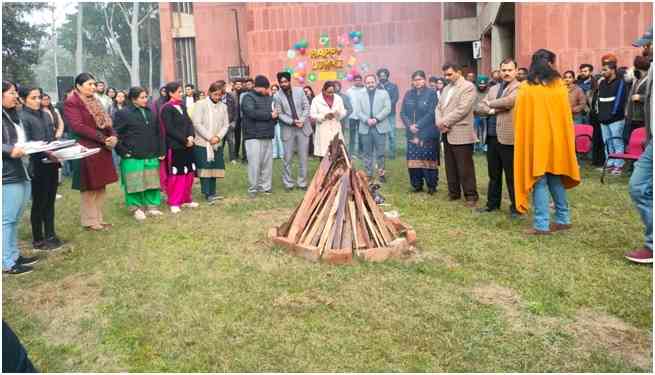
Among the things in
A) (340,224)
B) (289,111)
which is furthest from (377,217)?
(289,111)

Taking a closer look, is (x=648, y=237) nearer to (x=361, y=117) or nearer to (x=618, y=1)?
(x=361, y=117)

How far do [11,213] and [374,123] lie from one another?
5.31 metres

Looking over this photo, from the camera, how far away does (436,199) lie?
7.80 meters

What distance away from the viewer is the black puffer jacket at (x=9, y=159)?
4871 millimetres

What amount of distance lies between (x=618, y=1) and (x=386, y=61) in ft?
31.5

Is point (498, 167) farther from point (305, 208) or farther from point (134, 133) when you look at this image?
point (134, 133)

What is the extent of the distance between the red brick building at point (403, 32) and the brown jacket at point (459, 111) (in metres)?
5.16

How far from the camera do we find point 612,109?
9031mm

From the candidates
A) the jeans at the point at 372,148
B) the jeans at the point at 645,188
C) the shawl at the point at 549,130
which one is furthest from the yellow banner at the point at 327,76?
the jeans at the point at 645,188

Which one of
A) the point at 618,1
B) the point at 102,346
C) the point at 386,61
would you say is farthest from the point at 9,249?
the point at 386,61

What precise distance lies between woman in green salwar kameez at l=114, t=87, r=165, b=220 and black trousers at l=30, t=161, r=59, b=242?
100cm

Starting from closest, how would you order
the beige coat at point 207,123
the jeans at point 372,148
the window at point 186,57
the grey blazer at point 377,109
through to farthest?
the beige coat at point 207,123
the grey blazer at point 377,109
the jeans at point 372,148
the window at point 186,57

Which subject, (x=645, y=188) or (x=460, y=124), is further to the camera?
(x=460, y=124)

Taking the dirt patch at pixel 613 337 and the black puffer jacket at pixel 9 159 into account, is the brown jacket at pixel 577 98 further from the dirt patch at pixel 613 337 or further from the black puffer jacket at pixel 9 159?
the black puffer jacket at pixel 9 159
